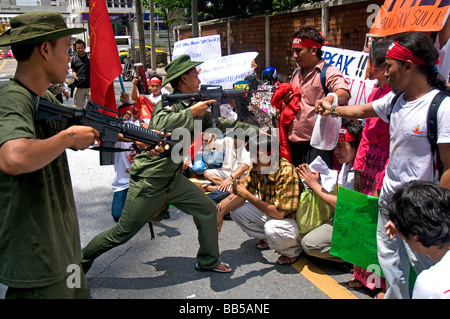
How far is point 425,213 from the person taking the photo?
1.91 meters

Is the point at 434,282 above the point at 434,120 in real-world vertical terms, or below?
below

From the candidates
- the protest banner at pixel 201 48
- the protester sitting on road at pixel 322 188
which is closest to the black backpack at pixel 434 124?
the protester sitting on road at pixel 322 188

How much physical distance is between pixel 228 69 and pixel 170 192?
4033 millimetres

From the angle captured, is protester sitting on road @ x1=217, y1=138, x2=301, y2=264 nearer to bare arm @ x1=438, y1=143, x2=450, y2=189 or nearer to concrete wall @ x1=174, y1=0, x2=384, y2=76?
bare arm @ x1=438, y1=143, x2=450, y2=189

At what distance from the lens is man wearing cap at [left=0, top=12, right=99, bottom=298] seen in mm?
1920

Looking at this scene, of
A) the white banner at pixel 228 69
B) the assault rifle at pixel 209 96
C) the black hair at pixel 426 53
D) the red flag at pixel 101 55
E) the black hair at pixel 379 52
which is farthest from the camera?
the white banner at pixel 228 69

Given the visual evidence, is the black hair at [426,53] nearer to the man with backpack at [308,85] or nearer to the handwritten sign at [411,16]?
the handwritten sign at [411,16]

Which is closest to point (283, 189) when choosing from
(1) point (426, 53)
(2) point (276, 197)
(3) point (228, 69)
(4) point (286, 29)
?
(2) point (276, 197)

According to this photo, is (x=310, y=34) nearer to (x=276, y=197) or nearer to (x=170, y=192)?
(x=276, y=197)

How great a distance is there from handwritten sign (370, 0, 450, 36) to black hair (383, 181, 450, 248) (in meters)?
1.90

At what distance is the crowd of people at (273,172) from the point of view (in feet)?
6.36

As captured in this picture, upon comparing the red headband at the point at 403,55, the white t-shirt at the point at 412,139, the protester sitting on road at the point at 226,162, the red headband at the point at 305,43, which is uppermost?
the red headband at the point at 305,43

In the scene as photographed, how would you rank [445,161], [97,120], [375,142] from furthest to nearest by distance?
[375,142] → [445,161] → [97,120]

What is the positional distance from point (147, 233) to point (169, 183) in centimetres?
127
